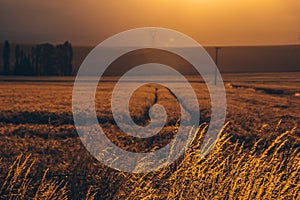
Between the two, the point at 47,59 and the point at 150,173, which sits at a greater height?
the point at 47,59

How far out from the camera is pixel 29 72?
136375 mm

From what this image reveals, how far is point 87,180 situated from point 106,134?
32.0ft

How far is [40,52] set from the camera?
5497 inches

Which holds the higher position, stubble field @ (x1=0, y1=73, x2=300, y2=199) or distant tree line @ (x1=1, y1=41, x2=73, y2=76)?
distant tree line @ (x1=1, y1=41, x2=73, y2=76)

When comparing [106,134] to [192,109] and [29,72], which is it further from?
[29,72]

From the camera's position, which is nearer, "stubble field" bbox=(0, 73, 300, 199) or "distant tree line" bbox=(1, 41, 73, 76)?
"stubble field" bbox=(0, 73, 300, 199)

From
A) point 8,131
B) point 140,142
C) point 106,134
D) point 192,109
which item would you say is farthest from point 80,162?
point 192,109

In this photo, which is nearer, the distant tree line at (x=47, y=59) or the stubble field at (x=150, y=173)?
the stubble field at (x=150, y=173)

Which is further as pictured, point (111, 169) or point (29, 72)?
point (29, 72)

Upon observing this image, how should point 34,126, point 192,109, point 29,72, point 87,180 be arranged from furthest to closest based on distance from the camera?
point 29,72 → point 192,109 → point 34,126 → point 87,180

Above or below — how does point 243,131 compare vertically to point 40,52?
below

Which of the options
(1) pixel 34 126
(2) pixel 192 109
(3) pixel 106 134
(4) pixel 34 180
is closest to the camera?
(4) pixel 34 180

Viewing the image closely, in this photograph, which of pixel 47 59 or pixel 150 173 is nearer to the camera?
pixel 150 173

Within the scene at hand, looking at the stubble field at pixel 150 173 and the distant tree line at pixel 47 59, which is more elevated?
the distant tree line at pixel 47 59
